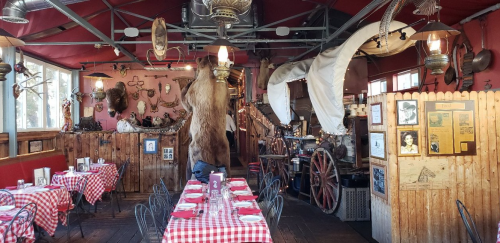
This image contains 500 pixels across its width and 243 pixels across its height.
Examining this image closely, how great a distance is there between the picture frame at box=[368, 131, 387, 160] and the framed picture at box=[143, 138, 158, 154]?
5046 millimetres

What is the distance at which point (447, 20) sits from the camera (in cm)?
605

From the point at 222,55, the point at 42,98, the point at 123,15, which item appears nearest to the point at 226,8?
the point at 222,55

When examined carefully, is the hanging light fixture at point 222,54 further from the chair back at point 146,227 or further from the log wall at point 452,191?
the log wall at point 452,191

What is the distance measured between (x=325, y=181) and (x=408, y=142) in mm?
2047

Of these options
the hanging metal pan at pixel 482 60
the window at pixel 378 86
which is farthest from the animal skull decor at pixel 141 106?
the hanging metal pan at pixel 482 60

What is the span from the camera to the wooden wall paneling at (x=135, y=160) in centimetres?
815

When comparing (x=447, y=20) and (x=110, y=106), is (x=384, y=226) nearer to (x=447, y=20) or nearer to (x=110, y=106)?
(x=447, y=20)

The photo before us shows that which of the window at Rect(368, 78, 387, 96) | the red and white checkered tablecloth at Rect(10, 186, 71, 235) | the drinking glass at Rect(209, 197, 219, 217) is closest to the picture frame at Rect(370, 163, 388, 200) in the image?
the drinking glass at Rect(209, 197, 219, 217)

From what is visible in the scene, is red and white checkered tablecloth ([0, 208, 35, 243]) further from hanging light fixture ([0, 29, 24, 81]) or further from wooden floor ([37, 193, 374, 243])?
hanging light fixture ([0, 29, 24, 81])

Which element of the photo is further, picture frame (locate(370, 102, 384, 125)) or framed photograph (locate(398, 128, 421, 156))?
picture frame (locate(370, 102, 384, 125))

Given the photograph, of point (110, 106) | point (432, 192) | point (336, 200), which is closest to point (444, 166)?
point (432, 192)

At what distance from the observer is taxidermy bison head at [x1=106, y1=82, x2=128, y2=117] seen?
10281 millimetres

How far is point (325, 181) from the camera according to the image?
19.7 feet

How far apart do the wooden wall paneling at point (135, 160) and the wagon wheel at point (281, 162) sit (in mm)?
3028
